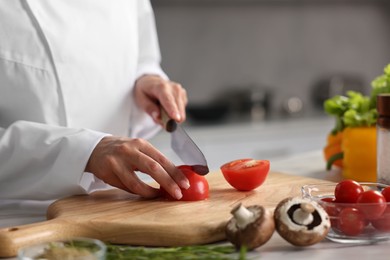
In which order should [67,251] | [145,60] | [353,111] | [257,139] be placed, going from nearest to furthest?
[67,251]
[353,111]
[145,60]
[257,139]

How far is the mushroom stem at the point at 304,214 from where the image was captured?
1.09 meters

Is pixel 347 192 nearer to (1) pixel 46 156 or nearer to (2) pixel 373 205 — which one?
(2) pixel 373 205

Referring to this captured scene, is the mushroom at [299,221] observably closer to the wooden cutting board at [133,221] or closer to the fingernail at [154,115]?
the wooden cutting board at [133,221]

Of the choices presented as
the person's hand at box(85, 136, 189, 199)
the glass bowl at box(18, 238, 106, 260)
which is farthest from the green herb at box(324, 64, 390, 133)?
the glass bowl at box(18, 238, 106, 260)

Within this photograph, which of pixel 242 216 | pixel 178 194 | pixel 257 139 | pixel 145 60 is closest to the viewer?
pixel 242 216

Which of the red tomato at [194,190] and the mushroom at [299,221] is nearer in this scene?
the mushroom at [299,221]

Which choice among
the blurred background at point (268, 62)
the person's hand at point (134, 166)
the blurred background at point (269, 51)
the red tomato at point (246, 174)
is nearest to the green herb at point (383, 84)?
the red tomato at point (246, 174)

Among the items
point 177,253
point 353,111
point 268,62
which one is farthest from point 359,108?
point 268,62

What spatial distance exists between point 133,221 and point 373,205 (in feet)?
1.30

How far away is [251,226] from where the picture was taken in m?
1.09

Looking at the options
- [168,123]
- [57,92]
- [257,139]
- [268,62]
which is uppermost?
[57,92]

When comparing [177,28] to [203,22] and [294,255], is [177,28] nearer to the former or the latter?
[203,22]

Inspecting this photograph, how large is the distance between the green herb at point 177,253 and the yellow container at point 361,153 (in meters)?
0.66

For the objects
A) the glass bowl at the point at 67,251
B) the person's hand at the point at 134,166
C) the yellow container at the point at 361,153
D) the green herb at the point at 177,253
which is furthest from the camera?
the yellow container at the point at 361,153
